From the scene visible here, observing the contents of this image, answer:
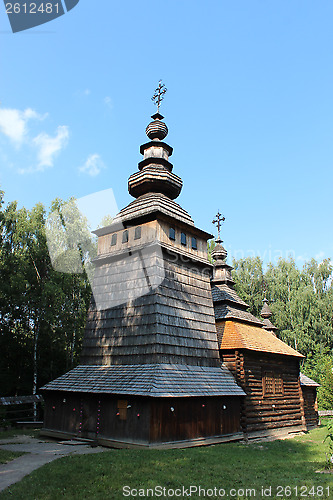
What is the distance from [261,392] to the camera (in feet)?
60.8

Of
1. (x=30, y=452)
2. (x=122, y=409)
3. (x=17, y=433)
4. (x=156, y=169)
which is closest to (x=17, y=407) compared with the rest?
(x=17, y=433)

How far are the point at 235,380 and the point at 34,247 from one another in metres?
15.7

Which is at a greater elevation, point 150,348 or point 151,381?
point 150,348

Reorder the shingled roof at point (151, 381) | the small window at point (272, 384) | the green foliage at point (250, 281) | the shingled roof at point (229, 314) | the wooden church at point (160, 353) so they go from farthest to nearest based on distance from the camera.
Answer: the green foliage at point (250, 281)
the shingled roof at point (229, 314)
the small window at point (272, 384)
the wooden church at point (160, 353)
the shingled roof at point (151, 381)

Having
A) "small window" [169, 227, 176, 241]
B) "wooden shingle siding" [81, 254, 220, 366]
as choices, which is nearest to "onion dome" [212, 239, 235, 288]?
"wooden shingle siding" [81, 254, 220, 366]

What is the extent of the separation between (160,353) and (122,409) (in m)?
2.45

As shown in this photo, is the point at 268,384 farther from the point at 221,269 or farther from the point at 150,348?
the point at 150,348

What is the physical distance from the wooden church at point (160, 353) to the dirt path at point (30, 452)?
3.03 feet

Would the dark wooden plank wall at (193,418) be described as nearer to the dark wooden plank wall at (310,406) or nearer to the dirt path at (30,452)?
the dirt path at (30,452)

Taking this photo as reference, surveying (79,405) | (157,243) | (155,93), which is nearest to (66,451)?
(79,405)

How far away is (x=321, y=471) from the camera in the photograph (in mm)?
9359

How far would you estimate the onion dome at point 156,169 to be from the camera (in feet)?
→ 63.0

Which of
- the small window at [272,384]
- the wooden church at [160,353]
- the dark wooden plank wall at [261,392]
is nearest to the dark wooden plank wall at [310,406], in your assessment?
the dark wooden plank wall at [261,392]

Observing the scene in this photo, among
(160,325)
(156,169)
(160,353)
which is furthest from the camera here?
(156,169)
